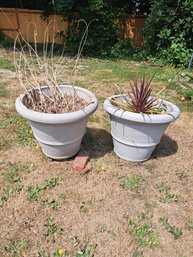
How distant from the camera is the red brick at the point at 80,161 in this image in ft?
8.20

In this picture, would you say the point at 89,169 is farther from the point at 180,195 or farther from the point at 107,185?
the point at 180,195

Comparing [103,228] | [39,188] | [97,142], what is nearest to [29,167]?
[39,188]

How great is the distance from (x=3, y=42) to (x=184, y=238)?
7.86m

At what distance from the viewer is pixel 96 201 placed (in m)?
2.21

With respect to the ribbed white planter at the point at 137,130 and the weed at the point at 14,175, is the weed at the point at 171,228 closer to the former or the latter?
the ribbed white planter at the point at 137,130

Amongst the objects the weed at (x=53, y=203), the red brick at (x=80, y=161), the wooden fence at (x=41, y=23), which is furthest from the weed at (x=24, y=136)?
the wooden fence at (x=41, y=23)

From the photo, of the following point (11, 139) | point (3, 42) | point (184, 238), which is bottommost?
point (3, 42)

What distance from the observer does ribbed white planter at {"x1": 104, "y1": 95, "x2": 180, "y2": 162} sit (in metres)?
2.25

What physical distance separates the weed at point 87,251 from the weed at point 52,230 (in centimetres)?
22

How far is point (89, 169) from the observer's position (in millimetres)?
2537

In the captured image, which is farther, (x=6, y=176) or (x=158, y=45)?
(x=158, y=45)

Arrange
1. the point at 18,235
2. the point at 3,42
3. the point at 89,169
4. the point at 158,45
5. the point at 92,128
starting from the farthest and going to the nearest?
the point at 3,42
the point at 158,45
the point at 92,128
the point at 89,169
the point at 18,235

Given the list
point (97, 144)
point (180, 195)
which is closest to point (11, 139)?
point (97, 144)

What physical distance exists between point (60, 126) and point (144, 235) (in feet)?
3.68
